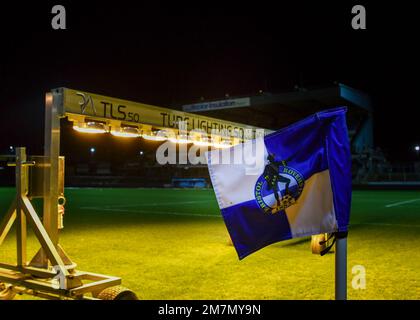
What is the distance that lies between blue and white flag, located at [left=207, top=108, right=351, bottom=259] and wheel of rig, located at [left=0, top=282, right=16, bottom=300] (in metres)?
3.16

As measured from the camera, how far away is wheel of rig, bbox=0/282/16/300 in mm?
5176

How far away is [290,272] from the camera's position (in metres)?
7.13

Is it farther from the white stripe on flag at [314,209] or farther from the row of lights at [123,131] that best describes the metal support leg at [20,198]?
the white stripe on flag at [314,209]

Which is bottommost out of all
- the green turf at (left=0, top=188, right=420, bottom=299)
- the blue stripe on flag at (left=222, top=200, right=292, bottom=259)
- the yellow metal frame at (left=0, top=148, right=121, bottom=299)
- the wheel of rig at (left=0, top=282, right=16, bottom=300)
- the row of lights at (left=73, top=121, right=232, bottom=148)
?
the green turf at (left=0, top=188, right=420, bottom=299)

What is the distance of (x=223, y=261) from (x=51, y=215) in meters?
3.78

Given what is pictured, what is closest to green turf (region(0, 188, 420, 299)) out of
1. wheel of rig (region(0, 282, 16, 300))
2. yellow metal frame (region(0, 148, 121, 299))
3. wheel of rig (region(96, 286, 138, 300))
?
wheel of rig (region(96, 286, 138, 300))

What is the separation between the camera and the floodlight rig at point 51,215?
4680 mm

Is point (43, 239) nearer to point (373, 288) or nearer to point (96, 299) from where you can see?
point (96, 299)

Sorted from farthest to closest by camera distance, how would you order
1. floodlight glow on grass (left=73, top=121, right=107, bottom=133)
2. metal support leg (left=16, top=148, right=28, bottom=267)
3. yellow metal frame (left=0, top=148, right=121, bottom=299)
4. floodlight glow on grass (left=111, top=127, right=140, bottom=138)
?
floodlight glow on grass (left=111, top=127, right=140, bottom=138) < floodlight glow on grass (left=73, top=121, right=107, bottom=133) < metal support leg (left=16, top=148, right=28, bottom=267) < yellow metal frame (left=0, top=148, right=121, bottom=299)

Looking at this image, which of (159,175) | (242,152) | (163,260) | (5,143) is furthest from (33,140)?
(242,152)

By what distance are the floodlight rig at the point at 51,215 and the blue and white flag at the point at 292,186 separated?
6.44 ft

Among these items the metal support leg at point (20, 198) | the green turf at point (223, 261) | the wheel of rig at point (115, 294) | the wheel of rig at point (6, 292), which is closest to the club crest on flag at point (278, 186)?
the wheel of rig at point (115, 294)

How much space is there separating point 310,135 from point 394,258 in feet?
19.6

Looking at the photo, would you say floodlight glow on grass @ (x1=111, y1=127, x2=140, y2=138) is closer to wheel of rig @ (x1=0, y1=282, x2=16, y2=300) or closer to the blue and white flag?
wheel of rig @ (x1=0, y1=282, x2=16, y2=300)
